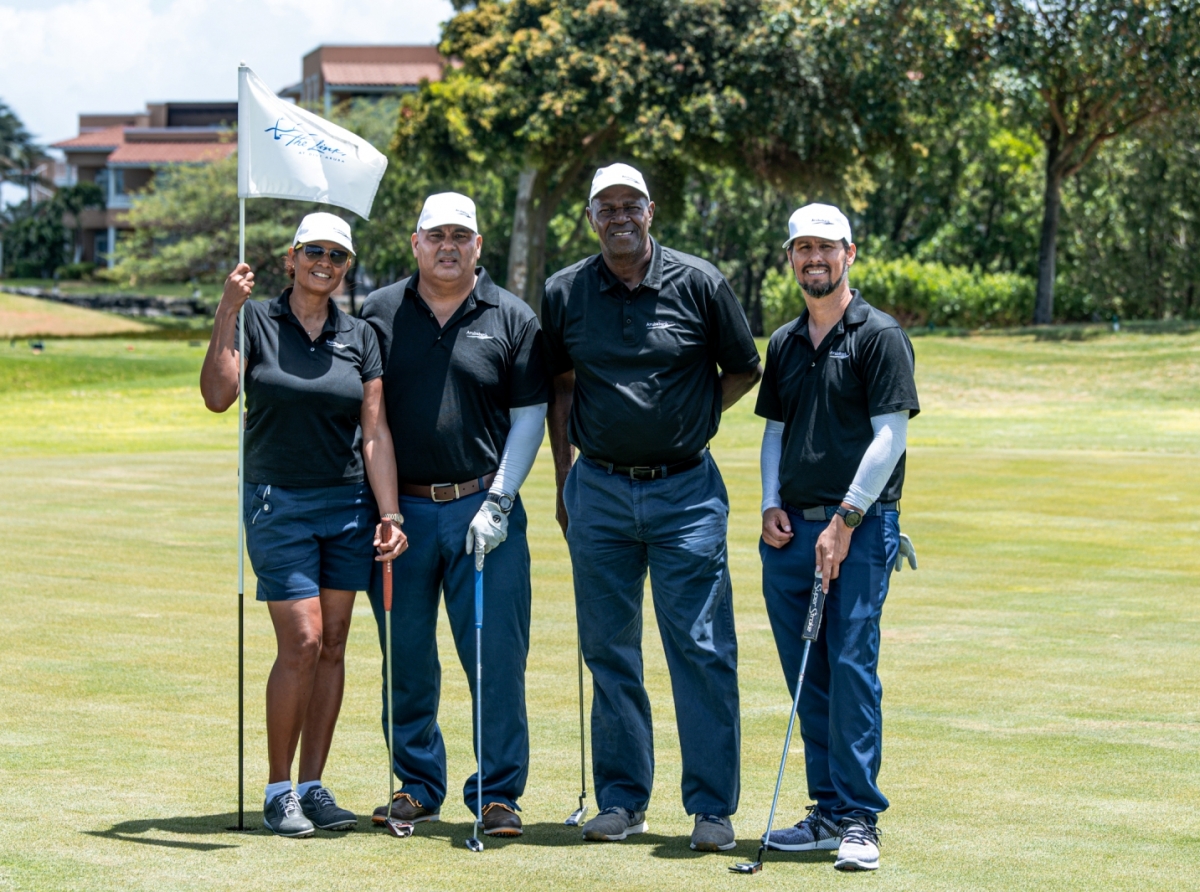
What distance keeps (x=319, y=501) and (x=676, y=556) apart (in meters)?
1.35

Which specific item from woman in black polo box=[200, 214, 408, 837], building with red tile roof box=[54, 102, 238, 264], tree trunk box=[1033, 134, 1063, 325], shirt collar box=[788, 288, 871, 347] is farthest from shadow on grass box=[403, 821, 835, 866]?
building with red tile roof box=[54, 102, 238, 264]

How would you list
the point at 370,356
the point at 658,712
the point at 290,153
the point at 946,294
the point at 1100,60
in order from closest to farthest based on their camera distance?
the point at 370,356
the point at 290,153
the point at 658,712
the point at 1100,60
the point at 946,294

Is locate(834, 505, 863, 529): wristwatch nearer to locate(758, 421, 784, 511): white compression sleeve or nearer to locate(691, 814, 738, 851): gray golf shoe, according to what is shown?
locate(758, 421, 784, 511): white compression sleeve

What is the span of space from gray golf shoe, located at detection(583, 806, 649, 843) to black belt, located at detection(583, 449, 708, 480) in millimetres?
1232

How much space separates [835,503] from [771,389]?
52 centimetres

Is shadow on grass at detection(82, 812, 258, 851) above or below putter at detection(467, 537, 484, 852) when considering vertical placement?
below

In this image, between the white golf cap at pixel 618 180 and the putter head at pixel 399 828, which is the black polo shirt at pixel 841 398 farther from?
the putter head at pixel 399 828

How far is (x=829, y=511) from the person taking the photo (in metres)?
5.90

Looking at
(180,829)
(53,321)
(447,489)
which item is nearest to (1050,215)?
(53,321)

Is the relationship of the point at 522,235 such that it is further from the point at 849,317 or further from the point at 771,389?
the point at 849,317

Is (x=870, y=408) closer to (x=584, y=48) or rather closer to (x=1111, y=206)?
(x=584, y=48)

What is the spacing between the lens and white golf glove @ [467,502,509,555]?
601 centimetres

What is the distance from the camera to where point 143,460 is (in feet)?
73.2

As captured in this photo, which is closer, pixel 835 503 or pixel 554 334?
pixel 835 503
